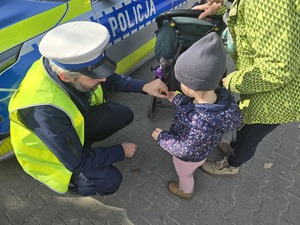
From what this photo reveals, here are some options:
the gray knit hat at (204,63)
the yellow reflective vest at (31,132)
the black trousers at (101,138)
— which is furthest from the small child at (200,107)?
the yellow reflective vest at (31,132)

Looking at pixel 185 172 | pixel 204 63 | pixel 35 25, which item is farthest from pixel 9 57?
pixel 185 172

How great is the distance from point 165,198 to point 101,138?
31.8 inches

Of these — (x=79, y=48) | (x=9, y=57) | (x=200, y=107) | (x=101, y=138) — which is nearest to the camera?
(x=79, y=48)

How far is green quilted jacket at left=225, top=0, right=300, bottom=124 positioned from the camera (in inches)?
47.7

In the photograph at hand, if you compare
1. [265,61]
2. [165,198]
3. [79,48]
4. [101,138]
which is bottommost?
[165,198]

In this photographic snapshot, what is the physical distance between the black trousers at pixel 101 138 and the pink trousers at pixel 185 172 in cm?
49

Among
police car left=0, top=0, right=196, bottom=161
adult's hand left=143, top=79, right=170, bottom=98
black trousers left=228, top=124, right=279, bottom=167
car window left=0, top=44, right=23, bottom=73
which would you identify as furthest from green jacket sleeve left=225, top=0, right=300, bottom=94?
car window left=0, top=44, right=23, bottom=73

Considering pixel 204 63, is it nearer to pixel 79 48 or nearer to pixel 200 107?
pixel 200 107

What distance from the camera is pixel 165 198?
7.30 feet

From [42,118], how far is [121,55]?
1.45 meters

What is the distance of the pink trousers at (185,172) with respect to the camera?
191 cm

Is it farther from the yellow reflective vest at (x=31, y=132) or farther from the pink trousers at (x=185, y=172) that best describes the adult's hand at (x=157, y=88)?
the yellow reflective vest at (x=31, y=132)

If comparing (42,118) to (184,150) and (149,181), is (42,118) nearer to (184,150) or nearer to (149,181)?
(184,150)

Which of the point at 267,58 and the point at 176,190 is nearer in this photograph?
the point at 267,58
